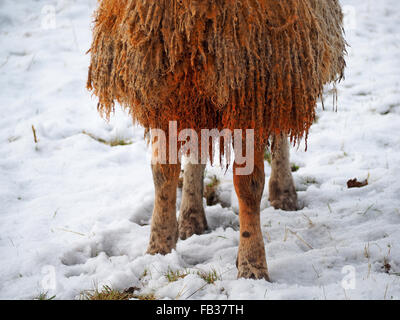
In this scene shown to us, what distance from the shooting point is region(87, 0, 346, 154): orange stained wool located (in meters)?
1.52

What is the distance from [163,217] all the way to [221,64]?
1006 mm

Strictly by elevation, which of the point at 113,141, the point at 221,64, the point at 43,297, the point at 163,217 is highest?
the point at 221,64

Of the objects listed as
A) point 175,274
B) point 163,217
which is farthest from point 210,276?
point 163,217

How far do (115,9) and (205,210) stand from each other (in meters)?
1.61

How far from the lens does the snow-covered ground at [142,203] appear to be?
1.94 meters

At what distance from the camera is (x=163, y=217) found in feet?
7.23

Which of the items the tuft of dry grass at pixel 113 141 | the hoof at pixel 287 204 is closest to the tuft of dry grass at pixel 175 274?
the hoof at pixel 287 204

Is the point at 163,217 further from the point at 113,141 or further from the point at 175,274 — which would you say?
the point at 113,141

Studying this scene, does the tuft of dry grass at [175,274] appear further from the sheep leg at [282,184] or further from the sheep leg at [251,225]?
the sheep leg at [282,184]

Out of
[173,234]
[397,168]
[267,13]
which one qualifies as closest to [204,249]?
[173,234]

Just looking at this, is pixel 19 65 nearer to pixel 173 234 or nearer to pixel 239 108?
pixel 173 234

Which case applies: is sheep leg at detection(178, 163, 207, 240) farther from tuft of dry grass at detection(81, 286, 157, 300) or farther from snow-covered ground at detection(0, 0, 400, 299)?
tuft of dry grass at detection(81, 286, 157, 300)

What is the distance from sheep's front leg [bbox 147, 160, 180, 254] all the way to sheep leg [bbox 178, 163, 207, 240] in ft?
1.29

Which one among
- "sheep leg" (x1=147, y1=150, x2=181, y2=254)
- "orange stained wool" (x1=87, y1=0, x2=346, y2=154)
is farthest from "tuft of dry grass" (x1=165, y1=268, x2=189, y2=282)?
"orange stained wool" (x1=87, y1=0, x2=346, y2=154)
